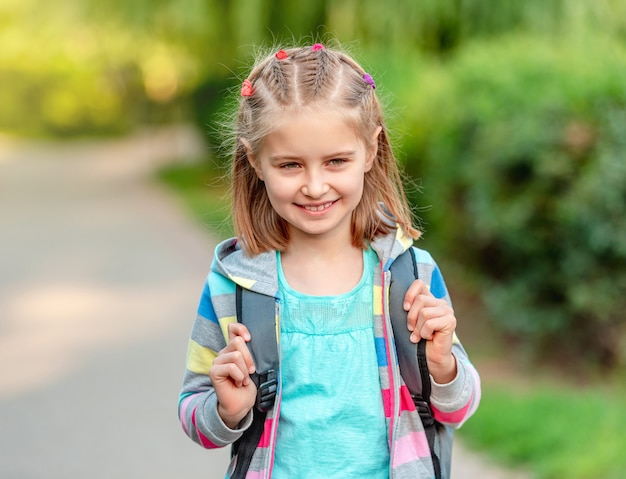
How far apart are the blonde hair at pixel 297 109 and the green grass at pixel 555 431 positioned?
2.12 metres

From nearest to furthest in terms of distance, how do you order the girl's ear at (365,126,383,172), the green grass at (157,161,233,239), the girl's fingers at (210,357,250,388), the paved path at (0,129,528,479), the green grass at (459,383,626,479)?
the girl's fingers at (210,357,250,388), the girl's ear at (365,126,383,172), the green grass at (459,383,626,479), the paved path at (0,129,528,479), the green grass at (157,161,233,239)

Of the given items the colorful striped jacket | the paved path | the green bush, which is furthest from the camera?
the green bush

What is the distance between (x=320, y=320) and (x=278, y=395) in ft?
0.60

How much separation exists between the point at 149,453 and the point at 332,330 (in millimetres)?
2745

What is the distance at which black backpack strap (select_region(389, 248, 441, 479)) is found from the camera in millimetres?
1954

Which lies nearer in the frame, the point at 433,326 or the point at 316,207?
the point at 433,326

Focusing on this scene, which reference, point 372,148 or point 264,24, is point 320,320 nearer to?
point 372,148

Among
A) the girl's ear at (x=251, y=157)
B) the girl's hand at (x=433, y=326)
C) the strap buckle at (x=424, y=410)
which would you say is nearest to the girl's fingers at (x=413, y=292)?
the girl's hand at (x=433, y=326)

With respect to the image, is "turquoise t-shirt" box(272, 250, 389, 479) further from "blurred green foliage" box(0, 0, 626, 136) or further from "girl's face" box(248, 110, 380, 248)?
"blurred green foliage" box(0, 0, 626, 136)

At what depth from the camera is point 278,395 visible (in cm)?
194

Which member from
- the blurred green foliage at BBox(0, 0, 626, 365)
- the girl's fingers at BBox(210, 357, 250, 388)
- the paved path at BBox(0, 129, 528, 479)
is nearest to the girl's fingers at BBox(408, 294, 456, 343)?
the girl's fingers at BBox(210, 357, 250, 388)

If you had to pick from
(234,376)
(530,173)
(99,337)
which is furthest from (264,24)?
(234,376)

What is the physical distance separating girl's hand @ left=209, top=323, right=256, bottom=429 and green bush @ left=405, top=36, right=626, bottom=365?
3.22 m

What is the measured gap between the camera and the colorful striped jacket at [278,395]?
1973mm
